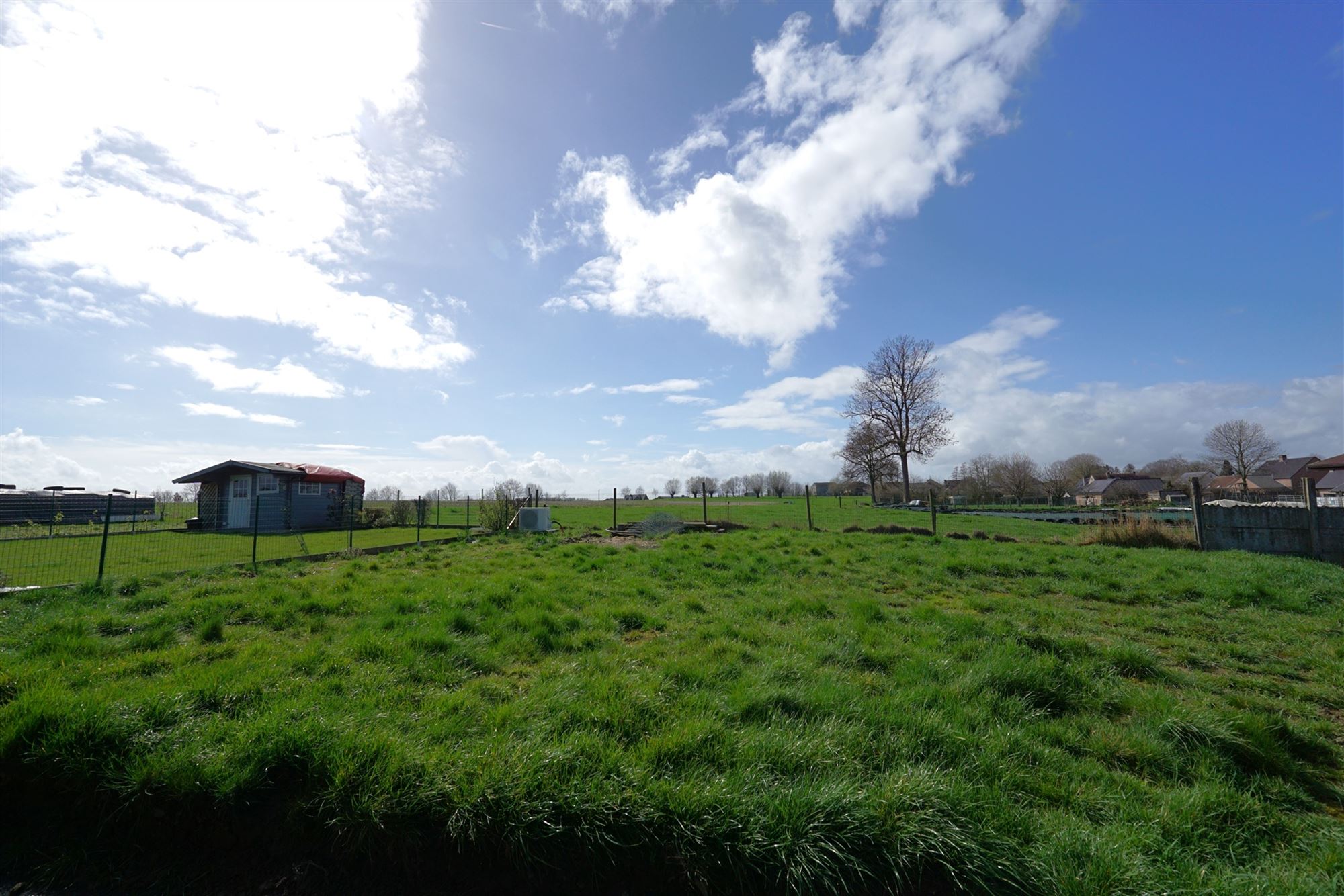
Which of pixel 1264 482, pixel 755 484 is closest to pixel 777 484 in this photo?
pixel 755 484

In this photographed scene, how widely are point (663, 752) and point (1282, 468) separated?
86425mm

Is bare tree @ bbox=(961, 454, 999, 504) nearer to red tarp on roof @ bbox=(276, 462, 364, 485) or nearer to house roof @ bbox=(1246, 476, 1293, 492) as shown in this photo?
house roof @ bbox=(1246, 476, 1293, 492)

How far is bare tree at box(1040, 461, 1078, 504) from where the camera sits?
6116 cm

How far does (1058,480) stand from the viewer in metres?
63.2

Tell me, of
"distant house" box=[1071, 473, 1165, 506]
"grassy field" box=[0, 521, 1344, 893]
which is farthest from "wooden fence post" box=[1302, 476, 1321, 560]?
"distant house" box=[1071, 473, 1165, 506]

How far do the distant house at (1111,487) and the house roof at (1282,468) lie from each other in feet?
29.4

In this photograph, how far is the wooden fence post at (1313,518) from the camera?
1095cm

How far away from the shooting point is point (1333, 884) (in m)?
2.28

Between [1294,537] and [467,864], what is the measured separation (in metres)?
16.8

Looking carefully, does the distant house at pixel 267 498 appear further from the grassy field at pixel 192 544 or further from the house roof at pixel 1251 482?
the house roof at pixel 1251 482

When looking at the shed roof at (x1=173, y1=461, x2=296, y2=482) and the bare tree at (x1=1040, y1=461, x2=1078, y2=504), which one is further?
the bare tree at (x1=1040, y1=461, x2=1078, y2=504)

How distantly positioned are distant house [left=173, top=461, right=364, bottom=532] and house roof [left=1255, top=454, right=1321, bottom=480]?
85.8m

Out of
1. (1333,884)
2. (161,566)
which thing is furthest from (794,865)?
(161,566)

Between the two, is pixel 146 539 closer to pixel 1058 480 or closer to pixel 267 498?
pixel 267 498
